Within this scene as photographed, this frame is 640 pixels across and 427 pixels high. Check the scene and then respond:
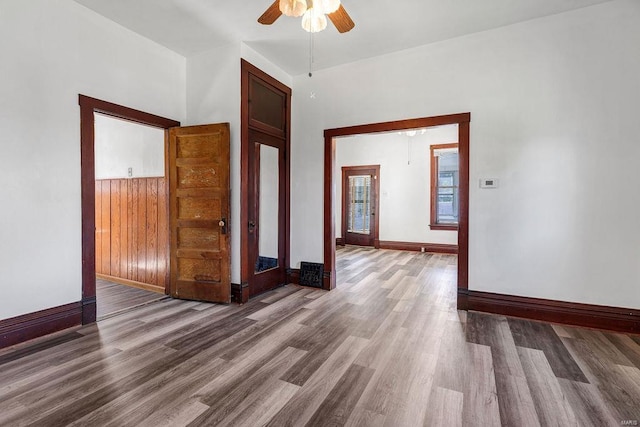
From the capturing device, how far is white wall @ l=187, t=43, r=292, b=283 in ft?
12.6

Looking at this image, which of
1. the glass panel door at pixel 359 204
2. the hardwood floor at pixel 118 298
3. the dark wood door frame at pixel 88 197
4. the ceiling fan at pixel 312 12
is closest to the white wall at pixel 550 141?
the ceiling fan at pixel 312 12

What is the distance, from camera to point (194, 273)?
3.92 meters

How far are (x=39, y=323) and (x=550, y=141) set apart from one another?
17.9 ft

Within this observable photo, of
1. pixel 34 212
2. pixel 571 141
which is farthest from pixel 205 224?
pixel 571 141

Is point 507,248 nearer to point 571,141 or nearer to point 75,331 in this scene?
point 571,141

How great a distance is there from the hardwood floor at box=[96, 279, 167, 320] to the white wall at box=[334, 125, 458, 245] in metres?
5.49

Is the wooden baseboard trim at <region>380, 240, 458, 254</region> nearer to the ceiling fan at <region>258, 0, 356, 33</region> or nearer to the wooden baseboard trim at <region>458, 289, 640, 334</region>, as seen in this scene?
the wooden baseboard trim at <region>458, 289, 640, 334</region>

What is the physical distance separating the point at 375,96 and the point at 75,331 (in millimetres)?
4423

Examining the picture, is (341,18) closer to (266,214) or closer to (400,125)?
(400,125)

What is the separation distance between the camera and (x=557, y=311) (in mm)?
3207

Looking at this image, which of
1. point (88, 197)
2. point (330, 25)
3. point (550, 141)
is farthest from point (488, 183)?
point (88, 197)

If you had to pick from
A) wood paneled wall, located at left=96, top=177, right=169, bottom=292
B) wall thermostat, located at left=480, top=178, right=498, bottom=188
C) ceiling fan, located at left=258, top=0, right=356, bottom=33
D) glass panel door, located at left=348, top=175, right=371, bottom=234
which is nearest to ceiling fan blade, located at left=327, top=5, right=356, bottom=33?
ceiling fan, located at left=258, top=0, right=356, bottom=33

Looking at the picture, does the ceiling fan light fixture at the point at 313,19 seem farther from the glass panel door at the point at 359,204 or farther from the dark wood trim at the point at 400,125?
the glass panel door at the point at 359,204

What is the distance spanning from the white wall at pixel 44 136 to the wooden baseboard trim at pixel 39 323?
0.20 ft
